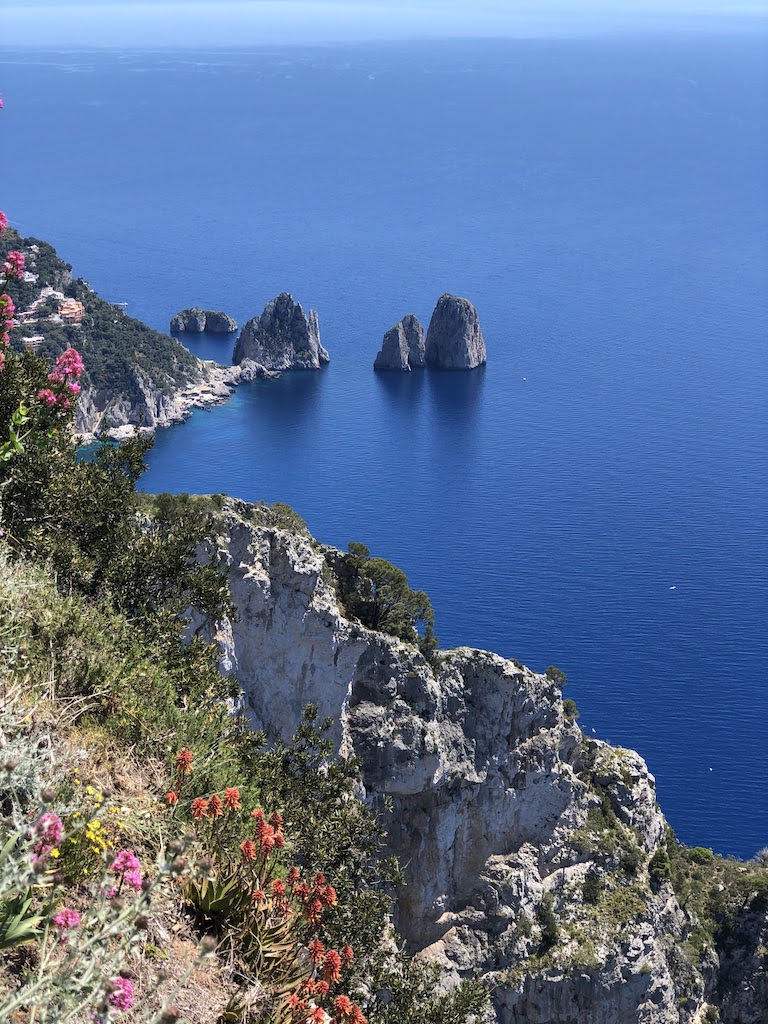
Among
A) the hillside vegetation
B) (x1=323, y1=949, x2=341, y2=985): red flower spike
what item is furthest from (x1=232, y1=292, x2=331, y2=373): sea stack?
(x1=323, y1=949, x2=341, y2=985): red flower spike

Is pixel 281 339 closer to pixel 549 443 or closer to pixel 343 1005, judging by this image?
pixel 549 443

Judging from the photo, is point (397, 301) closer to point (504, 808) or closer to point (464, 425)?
point (464, 425)

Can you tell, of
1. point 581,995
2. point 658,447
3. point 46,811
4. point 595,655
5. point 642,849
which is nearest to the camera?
point 46,811

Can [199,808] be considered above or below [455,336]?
below

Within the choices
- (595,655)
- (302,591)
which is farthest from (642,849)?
(595,655)

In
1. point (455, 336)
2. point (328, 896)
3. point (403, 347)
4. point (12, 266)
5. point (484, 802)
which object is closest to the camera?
point (328, 896)

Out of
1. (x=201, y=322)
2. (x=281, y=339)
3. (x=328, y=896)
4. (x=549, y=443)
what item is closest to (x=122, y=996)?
(x=328, y=896)
